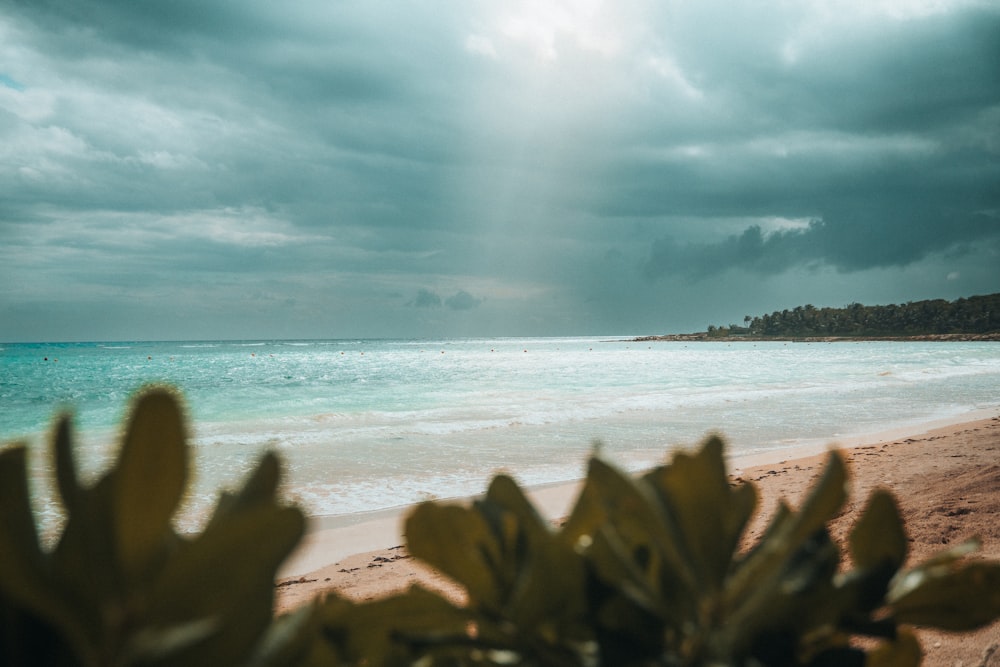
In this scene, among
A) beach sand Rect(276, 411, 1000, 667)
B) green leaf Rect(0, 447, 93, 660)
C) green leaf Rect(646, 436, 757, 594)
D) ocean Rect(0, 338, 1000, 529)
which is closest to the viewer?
green leaf Rect(0, 447, 93, 660)

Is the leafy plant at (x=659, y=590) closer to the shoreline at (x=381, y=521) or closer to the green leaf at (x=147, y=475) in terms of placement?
the green leaf at (x=147, y=475)

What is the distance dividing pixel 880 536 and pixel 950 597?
0.05 meters

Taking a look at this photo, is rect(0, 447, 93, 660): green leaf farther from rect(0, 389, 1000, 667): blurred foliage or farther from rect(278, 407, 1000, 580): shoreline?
rect(278, 407, 1000, 580): shoreline

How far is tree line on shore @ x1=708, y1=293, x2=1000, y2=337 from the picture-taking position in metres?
84.7

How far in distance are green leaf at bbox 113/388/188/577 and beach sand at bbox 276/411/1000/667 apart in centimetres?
230

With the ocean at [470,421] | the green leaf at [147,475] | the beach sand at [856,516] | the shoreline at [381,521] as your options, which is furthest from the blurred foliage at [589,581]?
the shoreline at [381,521]

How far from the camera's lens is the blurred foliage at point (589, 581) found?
268 mm

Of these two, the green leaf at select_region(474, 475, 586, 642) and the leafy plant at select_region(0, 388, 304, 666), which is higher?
the leafy plant at select_region(0, 388, 304, 666)

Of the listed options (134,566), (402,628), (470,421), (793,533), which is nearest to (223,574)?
(134,566)

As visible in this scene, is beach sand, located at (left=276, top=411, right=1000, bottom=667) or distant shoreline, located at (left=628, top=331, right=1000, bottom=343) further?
distant shoreline, located at (left=628, top=331, right=1000, bottom=343)

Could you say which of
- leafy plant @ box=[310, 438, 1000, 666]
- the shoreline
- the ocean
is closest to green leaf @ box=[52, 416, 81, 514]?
leafy plant @ box=[310, 438, 1000, 666]

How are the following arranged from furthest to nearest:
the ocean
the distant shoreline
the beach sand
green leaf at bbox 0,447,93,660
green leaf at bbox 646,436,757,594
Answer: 1. the distant shoreline
2. the ocean
3. the beach sand
4. green leaf at bbox 646,436,757,594
5. green leaf at bbox 0,447,93,660

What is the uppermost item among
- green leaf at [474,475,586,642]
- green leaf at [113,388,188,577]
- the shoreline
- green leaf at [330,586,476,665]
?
green leaf at [113,388,188,577]

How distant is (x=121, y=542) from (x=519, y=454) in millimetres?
10303
